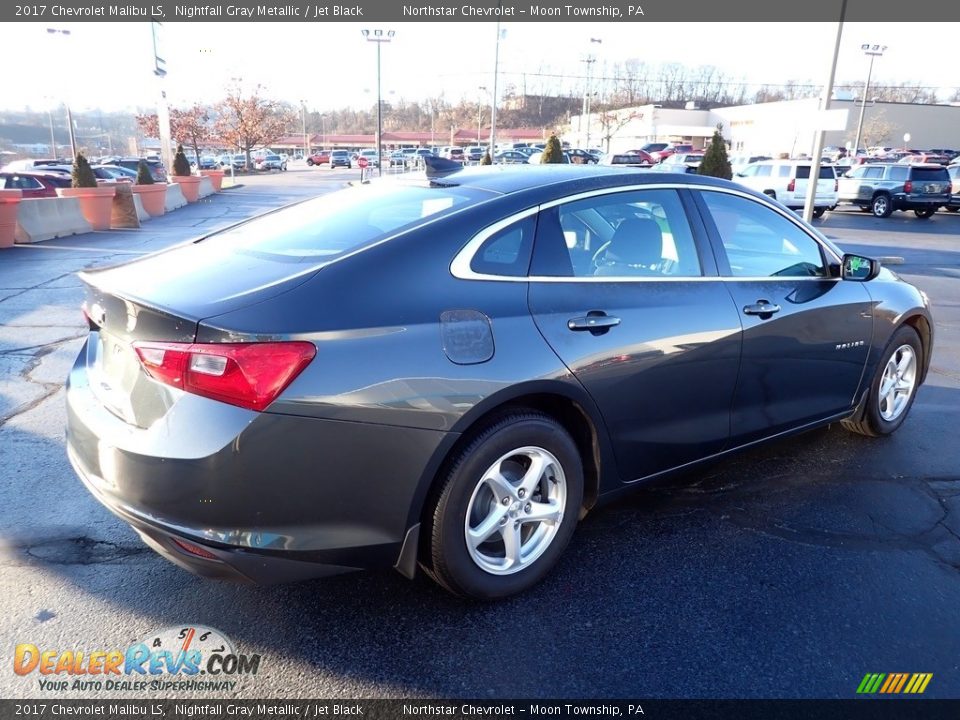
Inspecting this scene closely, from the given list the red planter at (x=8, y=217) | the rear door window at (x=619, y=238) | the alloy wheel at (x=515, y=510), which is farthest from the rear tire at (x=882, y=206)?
the alloy wheel at (x=515, y=510)

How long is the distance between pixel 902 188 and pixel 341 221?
2537 cm

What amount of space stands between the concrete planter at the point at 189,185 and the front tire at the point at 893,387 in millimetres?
24397

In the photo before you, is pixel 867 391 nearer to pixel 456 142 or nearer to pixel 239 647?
pixel 239 647

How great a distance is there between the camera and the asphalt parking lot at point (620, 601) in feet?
8.27

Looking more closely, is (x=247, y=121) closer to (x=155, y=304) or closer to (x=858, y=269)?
(x=858, y=269)

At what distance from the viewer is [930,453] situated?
4.55 metres

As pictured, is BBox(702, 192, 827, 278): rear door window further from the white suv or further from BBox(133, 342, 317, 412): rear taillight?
the white suv

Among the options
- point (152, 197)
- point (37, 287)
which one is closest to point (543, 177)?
point (37, 287)

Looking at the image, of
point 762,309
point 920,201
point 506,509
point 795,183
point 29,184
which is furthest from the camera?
point 920,201

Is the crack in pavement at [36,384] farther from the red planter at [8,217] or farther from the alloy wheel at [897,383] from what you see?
the red planter at [8,217]

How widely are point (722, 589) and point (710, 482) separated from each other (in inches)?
43.6

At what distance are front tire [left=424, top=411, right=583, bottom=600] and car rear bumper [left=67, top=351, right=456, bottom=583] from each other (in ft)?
0.47

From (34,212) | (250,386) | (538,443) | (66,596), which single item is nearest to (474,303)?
(538,443)

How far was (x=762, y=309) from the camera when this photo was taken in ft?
11.9
